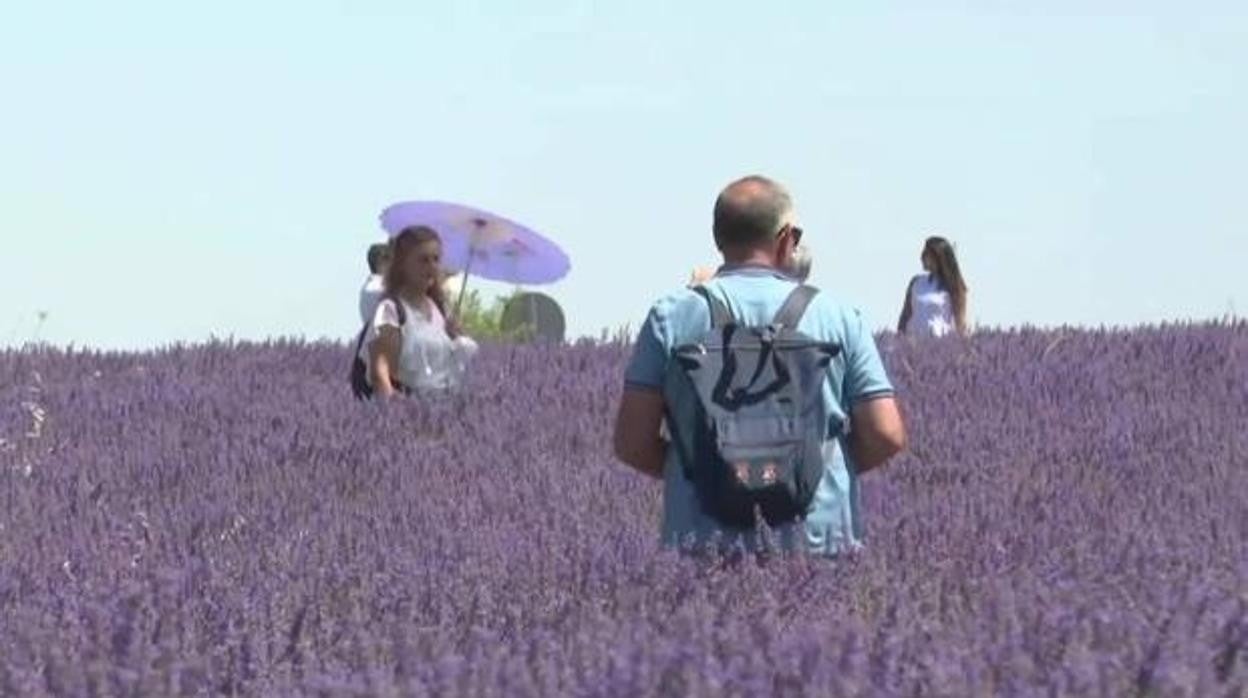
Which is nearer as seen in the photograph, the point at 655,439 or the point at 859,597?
the point at 859,597

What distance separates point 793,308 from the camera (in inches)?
239

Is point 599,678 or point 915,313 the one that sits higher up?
point 915,313

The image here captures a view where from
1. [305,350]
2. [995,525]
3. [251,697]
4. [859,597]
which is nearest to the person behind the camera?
[251,697]

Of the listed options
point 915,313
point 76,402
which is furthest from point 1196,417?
point 915,313

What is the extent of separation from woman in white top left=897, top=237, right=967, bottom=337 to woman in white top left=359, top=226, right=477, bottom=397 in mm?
5673

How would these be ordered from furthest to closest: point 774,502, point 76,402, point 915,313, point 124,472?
point 915,313, point 76,402, point 124,472, point 774,502

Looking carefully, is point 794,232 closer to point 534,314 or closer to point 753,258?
point 753,258

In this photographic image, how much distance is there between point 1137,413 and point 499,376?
378 cm

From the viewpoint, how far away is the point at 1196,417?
11.3m

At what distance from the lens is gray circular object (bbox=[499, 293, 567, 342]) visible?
2728cm

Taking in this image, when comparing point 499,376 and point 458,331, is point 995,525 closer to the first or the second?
point 458,331

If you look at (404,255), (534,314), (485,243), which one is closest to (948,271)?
(485,243)

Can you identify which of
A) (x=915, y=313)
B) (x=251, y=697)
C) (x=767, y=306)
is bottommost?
(x=251, y=697)

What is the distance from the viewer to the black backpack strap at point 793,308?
19.9 feet
